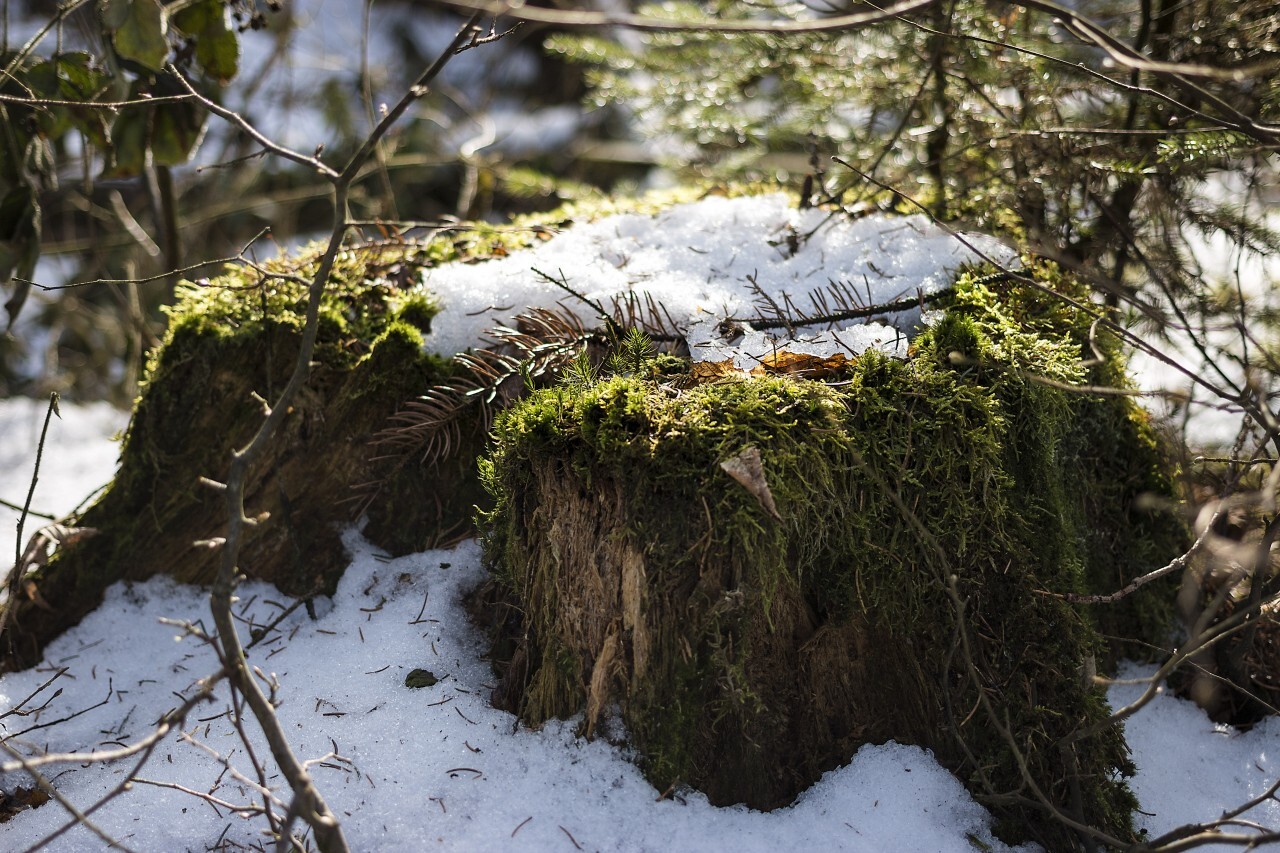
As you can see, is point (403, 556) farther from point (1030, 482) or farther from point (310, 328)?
point (1030, 482)

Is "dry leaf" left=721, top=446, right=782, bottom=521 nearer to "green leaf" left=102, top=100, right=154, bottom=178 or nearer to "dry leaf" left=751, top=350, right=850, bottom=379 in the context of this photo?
"dry leaf" left=751, top=350, right=850, bottom=379

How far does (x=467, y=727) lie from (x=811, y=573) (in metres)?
0.88

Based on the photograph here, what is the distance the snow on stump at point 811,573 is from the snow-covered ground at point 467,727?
0.10 metres

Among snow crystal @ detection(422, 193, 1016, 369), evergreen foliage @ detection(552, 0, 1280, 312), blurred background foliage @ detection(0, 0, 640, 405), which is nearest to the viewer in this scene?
snow crystal @ detection(422, 193, 1016, 369)

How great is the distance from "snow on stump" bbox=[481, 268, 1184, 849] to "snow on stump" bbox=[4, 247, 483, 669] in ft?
1.75

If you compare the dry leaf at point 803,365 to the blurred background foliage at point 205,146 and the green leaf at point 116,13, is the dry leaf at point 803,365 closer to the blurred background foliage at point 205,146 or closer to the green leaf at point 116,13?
the blurred background foliage at point 205,146

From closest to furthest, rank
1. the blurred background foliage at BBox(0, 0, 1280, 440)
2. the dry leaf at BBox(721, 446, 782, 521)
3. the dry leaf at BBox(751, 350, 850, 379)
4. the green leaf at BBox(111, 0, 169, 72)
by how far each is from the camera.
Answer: the dry leaf at BBox(721, 446, 782, 521) → the dry leaf at BBox(751, 350, 850, 379) → the green leaf at BBox(111, 0, 169, 72) → the blurred background foliage at BBox(0, 0, 1280, 440)

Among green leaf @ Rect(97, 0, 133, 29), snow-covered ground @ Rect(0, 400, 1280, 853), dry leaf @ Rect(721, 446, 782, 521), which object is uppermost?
green leaf @ Rect(97, 0, 133, 29)

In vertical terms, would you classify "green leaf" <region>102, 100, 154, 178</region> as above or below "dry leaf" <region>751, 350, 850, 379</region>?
above

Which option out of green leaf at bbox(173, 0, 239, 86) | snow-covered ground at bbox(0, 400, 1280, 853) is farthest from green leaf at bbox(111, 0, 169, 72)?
snow-covered ground at bbox(0, 400, 1280, 853)

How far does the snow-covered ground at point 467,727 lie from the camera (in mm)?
1859

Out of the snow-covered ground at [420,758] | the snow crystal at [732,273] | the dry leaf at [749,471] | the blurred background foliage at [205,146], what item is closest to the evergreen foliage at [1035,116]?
the snow crystal at [732,273]

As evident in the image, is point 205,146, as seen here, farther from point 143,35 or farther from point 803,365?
point 803,365

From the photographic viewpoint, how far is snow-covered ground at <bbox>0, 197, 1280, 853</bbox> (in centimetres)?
186
